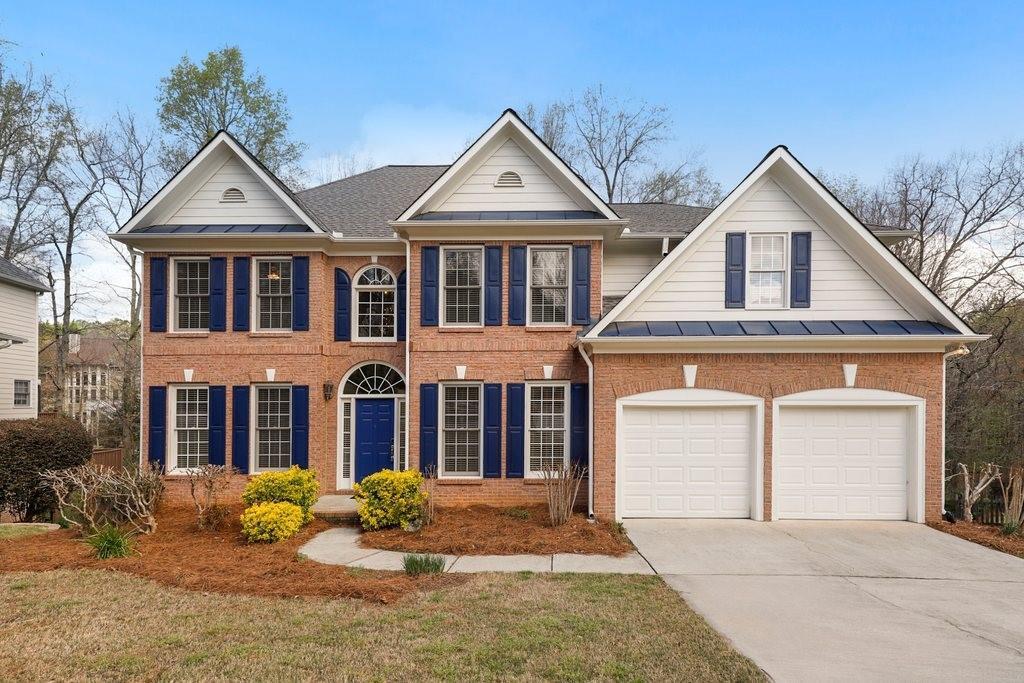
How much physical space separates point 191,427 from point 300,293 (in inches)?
155

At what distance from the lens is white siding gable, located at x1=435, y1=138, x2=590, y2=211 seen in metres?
11.4

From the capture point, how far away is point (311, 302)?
12.1m

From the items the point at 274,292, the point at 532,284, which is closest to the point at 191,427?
the point at 274,292

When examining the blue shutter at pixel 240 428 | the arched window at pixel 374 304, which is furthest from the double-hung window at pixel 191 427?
the arched window at pixel 374 304

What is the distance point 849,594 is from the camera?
6.75 meters

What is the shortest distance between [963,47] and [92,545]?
2429 cm

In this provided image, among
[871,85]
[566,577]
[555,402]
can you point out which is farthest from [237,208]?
[871,85]

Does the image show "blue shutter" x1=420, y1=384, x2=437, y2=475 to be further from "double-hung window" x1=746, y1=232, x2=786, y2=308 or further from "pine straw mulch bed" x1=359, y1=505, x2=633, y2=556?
"double-hung window" x1=746, y1=232, x2=786, y2=308

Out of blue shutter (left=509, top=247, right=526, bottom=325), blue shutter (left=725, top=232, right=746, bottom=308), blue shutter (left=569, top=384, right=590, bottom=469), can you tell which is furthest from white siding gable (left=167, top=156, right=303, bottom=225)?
blue shutter (left=725, top=232, right=746, bottom=308)

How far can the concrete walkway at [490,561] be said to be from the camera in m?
7.62

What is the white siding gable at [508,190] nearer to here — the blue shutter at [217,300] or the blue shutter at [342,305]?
the blue shutter at [342,305]

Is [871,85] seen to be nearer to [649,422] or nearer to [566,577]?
[649,422]

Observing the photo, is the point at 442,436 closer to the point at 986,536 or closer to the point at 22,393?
the point at 986,536

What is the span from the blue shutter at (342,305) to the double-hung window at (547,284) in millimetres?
4340
